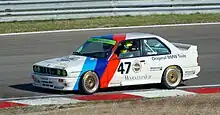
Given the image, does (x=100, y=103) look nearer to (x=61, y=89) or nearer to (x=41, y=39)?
(x=61, y=89)

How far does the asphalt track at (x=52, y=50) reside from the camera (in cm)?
1468

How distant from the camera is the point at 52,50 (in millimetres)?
19703

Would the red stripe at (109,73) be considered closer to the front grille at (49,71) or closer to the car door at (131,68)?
the car door at (131,68)

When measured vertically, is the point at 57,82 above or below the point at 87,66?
below

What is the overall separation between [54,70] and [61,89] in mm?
409

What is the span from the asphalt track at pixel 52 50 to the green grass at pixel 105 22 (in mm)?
1039

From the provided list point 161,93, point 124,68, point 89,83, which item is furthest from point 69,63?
point 161,93

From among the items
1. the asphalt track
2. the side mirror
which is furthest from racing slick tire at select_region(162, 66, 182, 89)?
the side mirror

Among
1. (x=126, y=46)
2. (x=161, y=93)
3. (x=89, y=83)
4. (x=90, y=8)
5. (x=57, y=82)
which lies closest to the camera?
(x=57, y=82)

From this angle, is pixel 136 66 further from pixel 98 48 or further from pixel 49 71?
pixel 49 71

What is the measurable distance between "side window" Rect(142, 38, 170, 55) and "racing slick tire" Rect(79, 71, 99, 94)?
132 centimetres

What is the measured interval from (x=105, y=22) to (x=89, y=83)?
12.4 meters

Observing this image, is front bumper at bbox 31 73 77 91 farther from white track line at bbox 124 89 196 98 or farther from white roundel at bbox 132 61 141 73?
white roundel at bbox 132 61 141 73

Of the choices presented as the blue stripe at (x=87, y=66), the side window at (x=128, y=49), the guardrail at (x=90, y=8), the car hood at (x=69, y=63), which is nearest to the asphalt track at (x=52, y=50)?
the car hood at (x=69, y=63)
